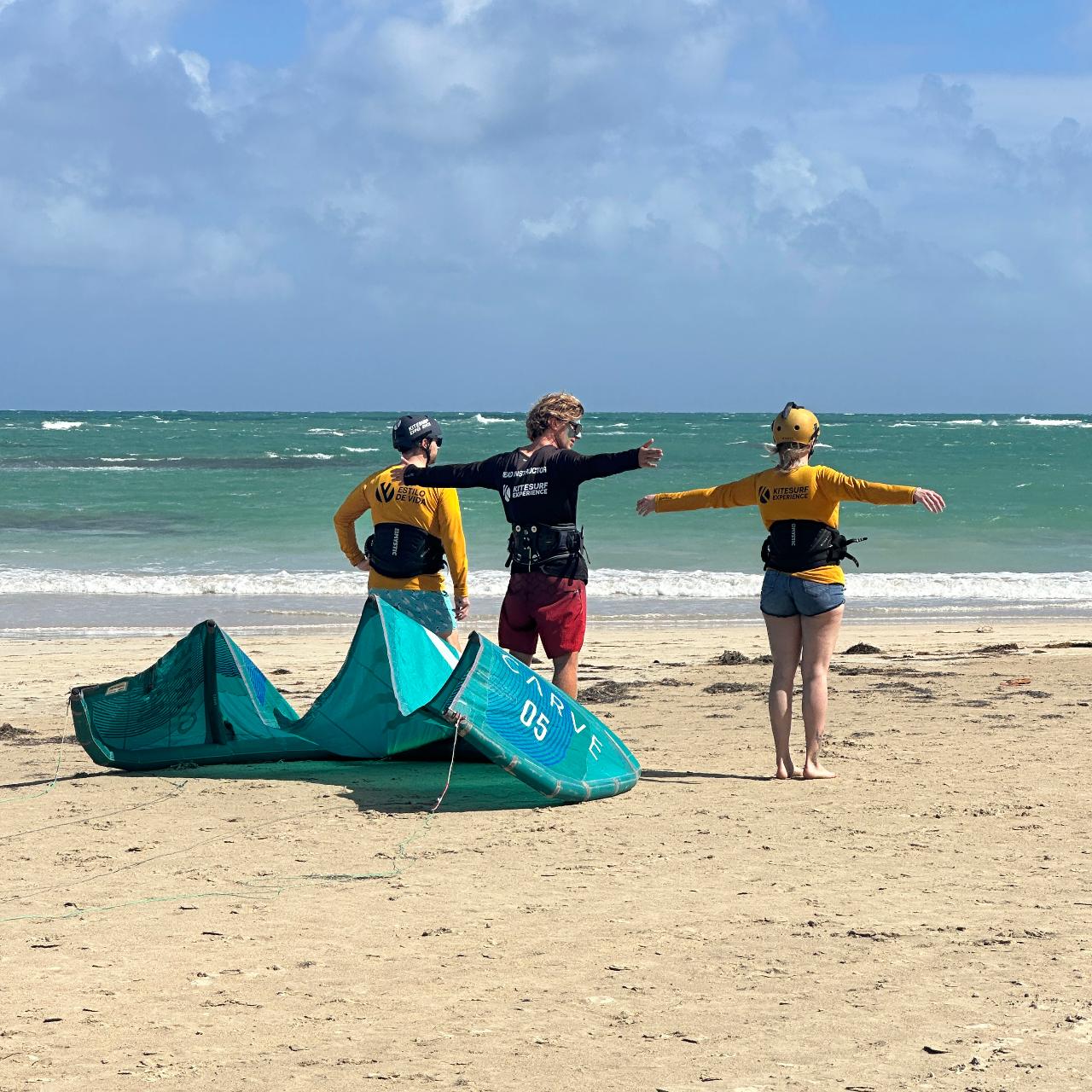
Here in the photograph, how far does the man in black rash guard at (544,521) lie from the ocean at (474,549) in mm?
7105

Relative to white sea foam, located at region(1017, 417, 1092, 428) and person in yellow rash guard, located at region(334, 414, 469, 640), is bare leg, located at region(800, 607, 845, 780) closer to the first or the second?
person in yellow rash guard, located at region(334, 414, 469, 640)

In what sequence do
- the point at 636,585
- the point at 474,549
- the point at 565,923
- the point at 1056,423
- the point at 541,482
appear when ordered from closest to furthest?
the point at 565,923 → the point at 541,482 → the point at 636,585 → the point at 474,549 → the point at 1056,423

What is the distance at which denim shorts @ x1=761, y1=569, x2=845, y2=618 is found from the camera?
5738 millimetres

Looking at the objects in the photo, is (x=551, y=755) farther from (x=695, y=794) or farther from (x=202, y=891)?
(x=202, y=891)

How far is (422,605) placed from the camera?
21.1ft

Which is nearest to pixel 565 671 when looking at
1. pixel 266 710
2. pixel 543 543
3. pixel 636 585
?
pixel 543 543

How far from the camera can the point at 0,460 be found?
49500 millimetres

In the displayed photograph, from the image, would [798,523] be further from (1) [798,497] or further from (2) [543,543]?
(2) [543,543]

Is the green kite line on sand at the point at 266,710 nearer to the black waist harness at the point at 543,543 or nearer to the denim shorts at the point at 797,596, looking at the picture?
the black waist harness at the point at 543,543

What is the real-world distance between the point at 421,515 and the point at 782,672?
1814 millimetres

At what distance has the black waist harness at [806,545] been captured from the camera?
18.8ft

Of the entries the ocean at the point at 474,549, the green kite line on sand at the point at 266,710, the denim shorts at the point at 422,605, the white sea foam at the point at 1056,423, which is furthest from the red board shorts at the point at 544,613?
the white sea foam at the point at 1056,423

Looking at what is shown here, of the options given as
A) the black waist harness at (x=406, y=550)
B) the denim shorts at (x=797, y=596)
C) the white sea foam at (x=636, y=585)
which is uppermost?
the black waist harness at (x=406, y=550)

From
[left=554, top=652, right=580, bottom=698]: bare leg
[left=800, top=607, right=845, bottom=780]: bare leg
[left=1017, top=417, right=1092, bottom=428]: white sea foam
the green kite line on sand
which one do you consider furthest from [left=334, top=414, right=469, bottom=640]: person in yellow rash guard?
[left=1017, top=417, right=1092, bottom=428]: white sea foam
